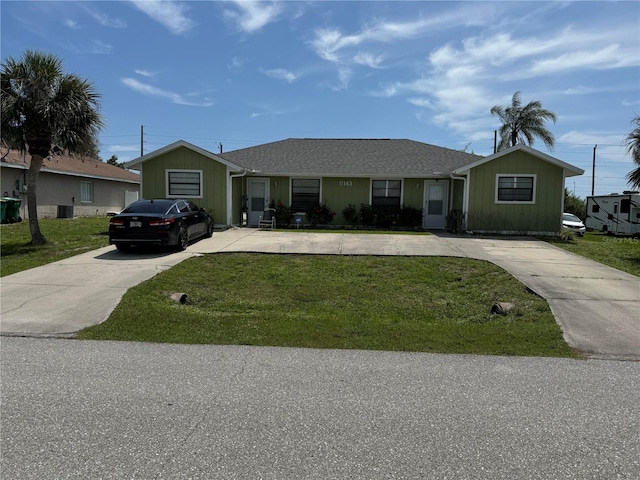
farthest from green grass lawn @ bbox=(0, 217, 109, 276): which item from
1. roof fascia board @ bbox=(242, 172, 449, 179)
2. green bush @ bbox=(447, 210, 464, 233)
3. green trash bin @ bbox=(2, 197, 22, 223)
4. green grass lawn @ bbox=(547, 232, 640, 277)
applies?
green grass lawn @ bbox=(547, 232, 640, 277)

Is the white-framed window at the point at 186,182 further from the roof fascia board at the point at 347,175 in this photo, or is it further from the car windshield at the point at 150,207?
the car windshield at the point at 150,207

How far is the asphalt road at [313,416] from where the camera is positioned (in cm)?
289

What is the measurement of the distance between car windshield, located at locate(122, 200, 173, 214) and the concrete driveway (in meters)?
1.18

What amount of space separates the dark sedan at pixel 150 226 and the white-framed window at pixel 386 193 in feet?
32.7

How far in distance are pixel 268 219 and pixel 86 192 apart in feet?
44.8

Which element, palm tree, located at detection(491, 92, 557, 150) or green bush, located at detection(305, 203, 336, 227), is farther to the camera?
palm tree, located at detection(491, 92, 557, 150)

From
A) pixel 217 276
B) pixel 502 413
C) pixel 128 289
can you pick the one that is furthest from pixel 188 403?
pixel 217 276

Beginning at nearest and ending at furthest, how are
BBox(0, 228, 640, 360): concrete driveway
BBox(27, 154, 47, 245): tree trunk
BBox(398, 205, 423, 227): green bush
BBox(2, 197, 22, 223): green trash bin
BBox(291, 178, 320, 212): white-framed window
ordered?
BBox(0, 228, 640, 360): concrete driveway → BBox(27, 154, 47, 245): tree trunk → BBox(2, 197, 22, 223): green trash bin → BBox(398, 205, 423, 227): green bush → BBox(291, 178, 320, 212): white-framed window

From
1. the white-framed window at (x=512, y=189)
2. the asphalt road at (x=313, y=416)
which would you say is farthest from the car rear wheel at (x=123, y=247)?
the white-framed window at (x=512, y=189)

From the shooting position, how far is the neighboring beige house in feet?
69.0

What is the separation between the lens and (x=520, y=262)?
1109 centimetres

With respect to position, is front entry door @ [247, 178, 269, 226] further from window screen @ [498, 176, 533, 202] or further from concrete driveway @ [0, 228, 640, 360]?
window screen @ [498, 176, 533, 202]

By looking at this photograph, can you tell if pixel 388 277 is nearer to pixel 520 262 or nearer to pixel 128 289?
pixel 520 262

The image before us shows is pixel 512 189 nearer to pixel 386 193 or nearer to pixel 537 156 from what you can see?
pixel 537 156
